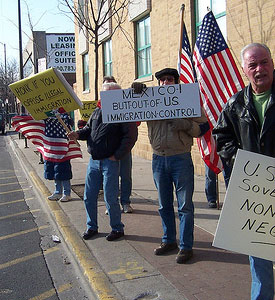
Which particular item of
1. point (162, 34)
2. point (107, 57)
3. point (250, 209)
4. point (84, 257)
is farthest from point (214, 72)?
point (107, 57)

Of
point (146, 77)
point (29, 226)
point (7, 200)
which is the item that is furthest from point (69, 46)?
point (29, 226)

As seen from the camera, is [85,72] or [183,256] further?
[85,72]

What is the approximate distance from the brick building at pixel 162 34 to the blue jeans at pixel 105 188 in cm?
351

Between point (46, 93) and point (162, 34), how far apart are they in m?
5.29

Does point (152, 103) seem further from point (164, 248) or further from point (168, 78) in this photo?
point (164, 248)

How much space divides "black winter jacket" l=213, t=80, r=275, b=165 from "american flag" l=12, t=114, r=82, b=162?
14.2 ft

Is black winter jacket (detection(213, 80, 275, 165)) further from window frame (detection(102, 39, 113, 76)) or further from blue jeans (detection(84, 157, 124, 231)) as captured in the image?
window frame (detection(102, 39, 113, 76))

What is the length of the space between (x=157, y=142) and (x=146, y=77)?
295 inches

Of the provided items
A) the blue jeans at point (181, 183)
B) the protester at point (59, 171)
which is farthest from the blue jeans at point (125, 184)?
the blue jeans at point (181, 183)

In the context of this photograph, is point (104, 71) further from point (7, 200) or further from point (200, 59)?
point (200, 59)

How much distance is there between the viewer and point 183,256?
13.3 feet

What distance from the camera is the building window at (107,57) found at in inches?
594

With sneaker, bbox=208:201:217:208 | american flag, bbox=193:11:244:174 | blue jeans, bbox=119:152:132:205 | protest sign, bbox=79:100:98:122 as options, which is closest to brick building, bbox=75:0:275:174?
american flag, bbox=193:11:244:174

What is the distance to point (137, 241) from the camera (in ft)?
15.7
